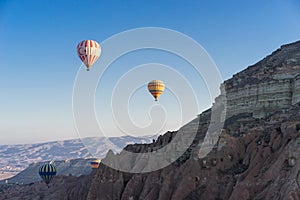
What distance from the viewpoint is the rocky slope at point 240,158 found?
40500mm

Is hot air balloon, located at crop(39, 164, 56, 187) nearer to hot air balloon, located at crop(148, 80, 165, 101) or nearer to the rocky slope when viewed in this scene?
hot air balloon, located at crop(148, 80, 165, 101)

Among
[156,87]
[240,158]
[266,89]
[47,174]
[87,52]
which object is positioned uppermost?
[87,52]

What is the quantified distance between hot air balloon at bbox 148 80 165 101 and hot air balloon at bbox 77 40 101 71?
15.8 meters

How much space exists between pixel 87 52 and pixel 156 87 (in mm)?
18852

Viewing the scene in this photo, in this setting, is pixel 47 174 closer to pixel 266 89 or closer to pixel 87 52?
pixel 87 52

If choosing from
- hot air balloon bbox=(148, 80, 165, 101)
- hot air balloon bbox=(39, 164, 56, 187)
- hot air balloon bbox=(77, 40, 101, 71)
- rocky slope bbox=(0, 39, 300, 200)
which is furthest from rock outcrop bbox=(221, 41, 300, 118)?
hot air balloon bbox=(39, 164, 56, 187)

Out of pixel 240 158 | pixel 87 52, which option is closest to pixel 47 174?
pixel 87 52

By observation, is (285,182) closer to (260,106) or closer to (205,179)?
(205,179)

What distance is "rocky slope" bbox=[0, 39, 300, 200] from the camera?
4050 cm

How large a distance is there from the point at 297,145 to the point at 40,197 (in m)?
108

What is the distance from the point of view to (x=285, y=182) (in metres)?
37.1

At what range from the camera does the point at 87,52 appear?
3250 inches

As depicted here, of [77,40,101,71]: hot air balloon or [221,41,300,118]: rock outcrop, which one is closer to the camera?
[221,41,300,118]: rock outcrop

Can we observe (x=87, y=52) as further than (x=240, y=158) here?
Yes
